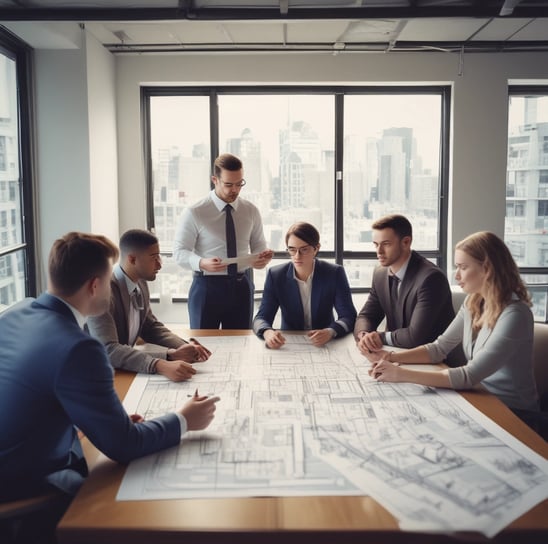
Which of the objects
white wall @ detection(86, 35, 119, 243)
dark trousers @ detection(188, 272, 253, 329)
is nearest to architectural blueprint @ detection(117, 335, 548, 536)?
dark trousers @ detection(188, 272, 253, 329)

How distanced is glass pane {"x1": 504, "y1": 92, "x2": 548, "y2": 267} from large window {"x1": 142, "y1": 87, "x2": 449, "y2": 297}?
1.96 feet

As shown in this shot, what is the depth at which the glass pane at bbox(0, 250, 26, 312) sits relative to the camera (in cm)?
391

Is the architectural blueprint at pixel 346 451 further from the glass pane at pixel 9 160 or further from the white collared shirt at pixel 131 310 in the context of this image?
the glass pane at pixel 9 160

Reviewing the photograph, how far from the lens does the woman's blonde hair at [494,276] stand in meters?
2.20

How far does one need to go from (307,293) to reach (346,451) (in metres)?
1.46

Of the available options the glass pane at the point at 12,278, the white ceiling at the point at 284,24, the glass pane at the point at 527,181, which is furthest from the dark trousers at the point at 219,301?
the glass pane at the point at 527,181

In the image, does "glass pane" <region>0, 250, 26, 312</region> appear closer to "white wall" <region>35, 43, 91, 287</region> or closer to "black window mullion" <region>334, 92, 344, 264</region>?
"white wall" <region>35, 43, 91, 287</region>

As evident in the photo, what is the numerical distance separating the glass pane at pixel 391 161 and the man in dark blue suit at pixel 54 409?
4.06 metres

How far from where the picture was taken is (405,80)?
5.05 m

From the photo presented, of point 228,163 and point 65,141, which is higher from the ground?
point 65,141

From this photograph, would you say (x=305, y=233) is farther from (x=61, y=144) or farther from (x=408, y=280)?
(x=61, y=144)

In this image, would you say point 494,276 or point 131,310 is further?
point 131,310

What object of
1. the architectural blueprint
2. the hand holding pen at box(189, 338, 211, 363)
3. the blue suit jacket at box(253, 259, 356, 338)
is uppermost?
the blue suit jacket at box(253, 259, 356, 338)

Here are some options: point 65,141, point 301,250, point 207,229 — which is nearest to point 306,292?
point 301,250
